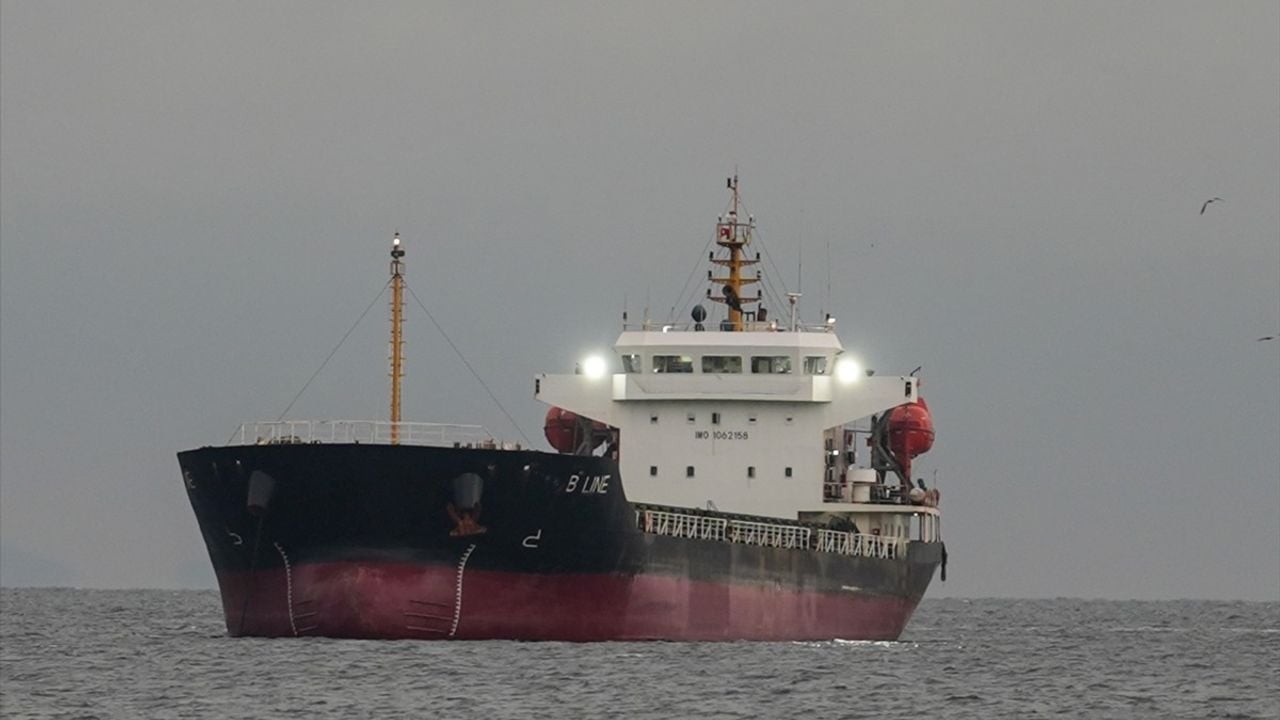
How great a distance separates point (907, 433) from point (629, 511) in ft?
49.3

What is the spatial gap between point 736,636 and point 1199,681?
999cm

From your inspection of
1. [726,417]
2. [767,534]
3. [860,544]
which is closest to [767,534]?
[767,534]

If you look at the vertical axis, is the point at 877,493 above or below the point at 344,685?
above

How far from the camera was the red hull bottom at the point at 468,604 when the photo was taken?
49.4 m

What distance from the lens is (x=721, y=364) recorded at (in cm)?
6100

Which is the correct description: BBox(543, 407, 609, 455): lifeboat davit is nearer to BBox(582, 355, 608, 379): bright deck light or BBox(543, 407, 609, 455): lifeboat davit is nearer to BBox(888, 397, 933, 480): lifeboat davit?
BBox(582, 355, 608, 379): bright deck light

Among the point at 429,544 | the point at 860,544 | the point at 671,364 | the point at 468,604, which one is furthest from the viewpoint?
the point at 860,544

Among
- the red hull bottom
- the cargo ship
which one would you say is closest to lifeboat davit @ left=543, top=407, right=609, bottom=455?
the cargo ship

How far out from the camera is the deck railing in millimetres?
54719

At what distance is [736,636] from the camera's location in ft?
182

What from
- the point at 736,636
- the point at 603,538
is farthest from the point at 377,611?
the point at 736,636

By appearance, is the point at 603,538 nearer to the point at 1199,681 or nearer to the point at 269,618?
the point at 269,618

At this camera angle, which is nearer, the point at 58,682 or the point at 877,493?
the point at 58,682

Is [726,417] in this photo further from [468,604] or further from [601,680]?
[601,680]
